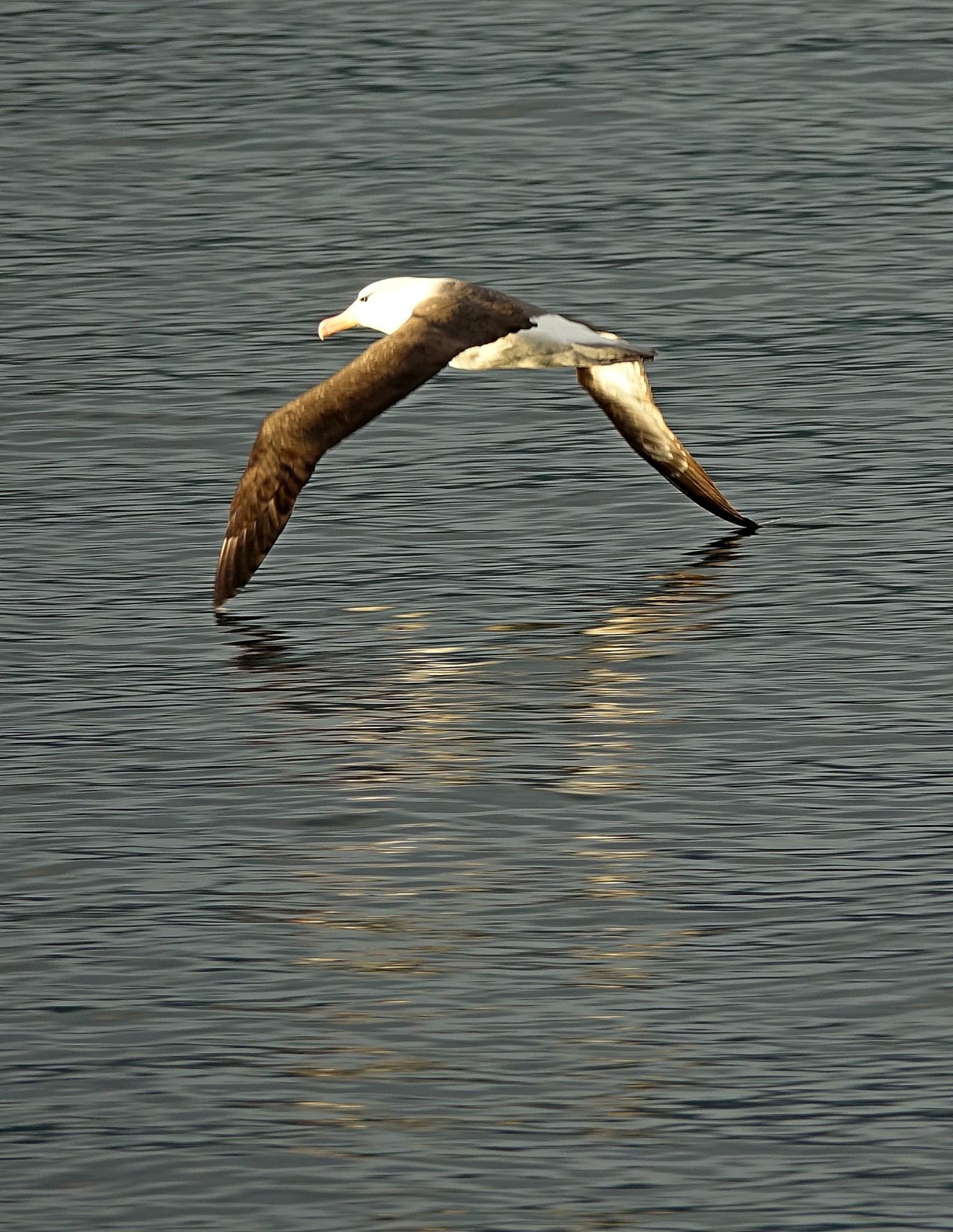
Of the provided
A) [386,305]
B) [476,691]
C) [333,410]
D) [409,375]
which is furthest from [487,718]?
[386,305]

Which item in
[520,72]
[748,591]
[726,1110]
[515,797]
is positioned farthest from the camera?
[520,72]

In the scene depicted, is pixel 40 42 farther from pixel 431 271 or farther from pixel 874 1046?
pixel 874 1046

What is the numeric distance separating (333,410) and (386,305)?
175 centimetres

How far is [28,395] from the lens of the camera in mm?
20938

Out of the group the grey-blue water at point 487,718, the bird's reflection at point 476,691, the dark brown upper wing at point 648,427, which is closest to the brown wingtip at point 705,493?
the dark brown upper wing at point 648,427

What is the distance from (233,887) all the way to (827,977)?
2.64m

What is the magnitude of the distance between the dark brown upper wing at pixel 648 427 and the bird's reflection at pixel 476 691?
43.8 inches

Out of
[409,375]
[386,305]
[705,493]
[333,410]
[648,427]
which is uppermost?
[386,305]

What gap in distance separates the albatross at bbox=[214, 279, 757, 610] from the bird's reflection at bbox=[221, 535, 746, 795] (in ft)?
2.34

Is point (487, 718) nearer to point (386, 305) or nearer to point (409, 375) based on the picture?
point (409, 375)

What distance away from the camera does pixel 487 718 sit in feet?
46.1

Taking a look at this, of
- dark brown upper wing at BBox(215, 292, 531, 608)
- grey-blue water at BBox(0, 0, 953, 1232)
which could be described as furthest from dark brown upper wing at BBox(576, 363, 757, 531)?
dark brown upper wing at BBox(215, 292, 531, 608)

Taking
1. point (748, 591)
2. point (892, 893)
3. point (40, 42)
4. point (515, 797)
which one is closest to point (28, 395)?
point (748, 591)

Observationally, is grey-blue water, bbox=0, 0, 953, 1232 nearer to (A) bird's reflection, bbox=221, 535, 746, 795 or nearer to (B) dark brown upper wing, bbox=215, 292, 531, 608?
(A) bird's reflection, bbox=221, 535, 746, 795
